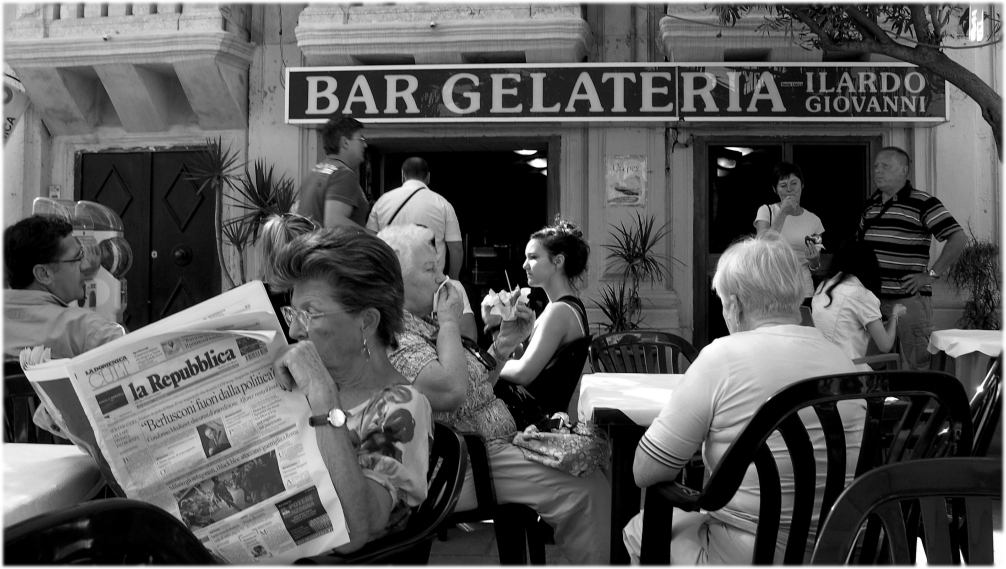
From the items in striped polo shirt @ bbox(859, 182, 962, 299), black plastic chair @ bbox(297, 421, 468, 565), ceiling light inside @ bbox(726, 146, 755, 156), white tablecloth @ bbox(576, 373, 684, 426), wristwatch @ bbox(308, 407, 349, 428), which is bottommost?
black plastic chair @ bbox(297, 421, 468, 565)

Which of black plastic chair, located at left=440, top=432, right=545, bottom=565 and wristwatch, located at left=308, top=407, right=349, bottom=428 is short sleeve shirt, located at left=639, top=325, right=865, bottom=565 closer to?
black plastic chair, located at left=440, top=432, right=545, bottom=565

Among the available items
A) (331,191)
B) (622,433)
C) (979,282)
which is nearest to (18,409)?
(622,433)

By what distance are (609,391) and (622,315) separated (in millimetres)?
4298

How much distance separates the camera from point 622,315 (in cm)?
707

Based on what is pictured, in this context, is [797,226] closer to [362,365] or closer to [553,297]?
[553,297]

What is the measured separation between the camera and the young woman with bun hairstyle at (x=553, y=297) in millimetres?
3275

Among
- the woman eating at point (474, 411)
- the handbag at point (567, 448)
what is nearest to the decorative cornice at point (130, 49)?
the woman eating at point (474, 411)

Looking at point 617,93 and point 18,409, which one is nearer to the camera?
point 18,409

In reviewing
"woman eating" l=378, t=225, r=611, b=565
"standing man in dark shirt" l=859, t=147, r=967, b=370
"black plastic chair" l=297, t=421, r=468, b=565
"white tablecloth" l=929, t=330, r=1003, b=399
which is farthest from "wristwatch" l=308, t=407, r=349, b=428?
"standing man in dark shirt" l=859, t=147, r=967, b=370

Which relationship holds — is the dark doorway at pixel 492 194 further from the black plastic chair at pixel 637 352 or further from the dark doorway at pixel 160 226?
the black plastic chair at pixel 637 352

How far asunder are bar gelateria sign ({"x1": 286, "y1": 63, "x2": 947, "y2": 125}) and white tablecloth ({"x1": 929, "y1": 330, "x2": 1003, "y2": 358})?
241 cm

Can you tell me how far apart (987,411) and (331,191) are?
3.34 meters

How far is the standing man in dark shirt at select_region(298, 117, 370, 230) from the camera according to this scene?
4516 millimetres

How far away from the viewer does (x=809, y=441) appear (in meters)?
1.73
